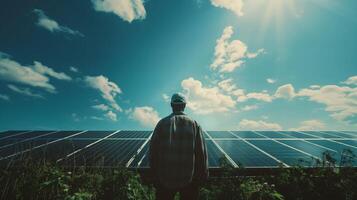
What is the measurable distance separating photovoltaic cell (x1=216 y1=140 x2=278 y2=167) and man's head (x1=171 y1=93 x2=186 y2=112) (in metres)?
3.01

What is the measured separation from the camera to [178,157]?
3428 millimetres

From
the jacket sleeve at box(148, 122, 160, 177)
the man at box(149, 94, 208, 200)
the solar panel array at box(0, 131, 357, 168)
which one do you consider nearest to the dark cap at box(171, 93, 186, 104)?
the man at box(149, 94, 208, 200)

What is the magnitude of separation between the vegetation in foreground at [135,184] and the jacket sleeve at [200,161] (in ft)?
6.77

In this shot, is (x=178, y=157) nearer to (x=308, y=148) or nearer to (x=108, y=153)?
(x=108, y=153)

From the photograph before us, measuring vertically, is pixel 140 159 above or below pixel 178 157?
below

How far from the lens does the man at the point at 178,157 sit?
134 inches

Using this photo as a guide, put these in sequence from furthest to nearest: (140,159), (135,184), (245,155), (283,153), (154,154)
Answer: (283,153) < (245,155) < (140,159) < (135,184) < (154,154)

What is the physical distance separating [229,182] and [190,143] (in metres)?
2.59

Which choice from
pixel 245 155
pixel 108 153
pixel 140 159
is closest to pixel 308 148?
pixel 245 155

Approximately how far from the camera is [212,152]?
25.9ft

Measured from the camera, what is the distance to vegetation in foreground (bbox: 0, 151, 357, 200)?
194 inches

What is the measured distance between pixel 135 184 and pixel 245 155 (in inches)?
163

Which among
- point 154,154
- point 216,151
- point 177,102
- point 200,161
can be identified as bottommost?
point 216,151

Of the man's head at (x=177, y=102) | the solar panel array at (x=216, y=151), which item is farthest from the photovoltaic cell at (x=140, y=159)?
the man's head at (x=177, y=102)
